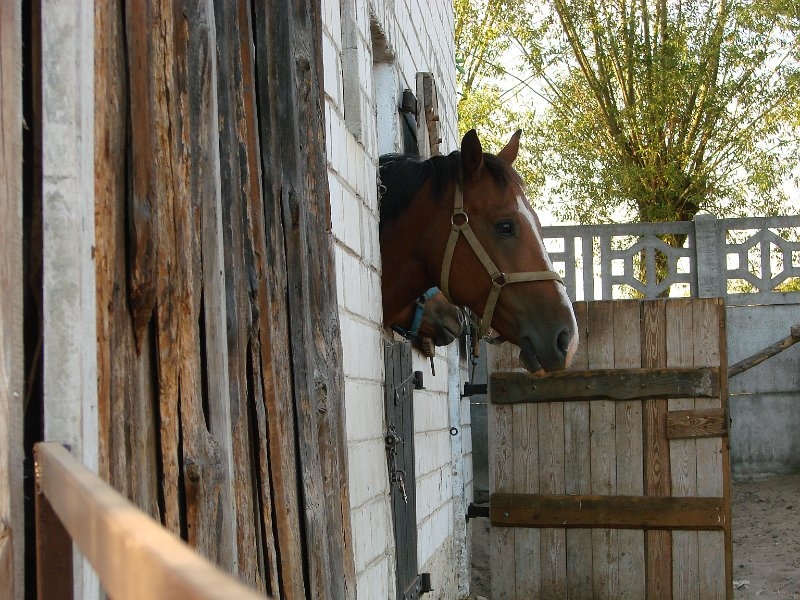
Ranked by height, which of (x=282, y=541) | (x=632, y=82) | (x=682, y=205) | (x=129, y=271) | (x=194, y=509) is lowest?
(x=282, y=541)

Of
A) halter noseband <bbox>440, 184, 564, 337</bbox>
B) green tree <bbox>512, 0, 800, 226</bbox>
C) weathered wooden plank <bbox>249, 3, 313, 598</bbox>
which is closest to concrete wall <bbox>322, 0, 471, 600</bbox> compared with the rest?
halter noseband <bbox>440, 184, 564, 337</bbox>

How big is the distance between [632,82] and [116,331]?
14.4 m

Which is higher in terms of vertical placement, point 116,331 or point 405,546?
point 116,331

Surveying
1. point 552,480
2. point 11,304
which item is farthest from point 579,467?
point 11,304

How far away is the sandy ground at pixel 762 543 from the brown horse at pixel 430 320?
2637 mm

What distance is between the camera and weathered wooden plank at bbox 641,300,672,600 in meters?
5.97

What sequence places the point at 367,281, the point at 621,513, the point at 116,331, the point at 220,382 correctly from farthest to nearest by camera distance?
1. the point at 621,513
2. the point at 367,281
3. the point at 220,382
4. the point at 116,331

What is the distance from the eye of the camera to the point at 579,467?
6070mm

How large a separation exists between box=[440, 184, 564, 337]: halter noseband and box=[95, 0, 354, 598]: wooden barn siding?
5.46 feet

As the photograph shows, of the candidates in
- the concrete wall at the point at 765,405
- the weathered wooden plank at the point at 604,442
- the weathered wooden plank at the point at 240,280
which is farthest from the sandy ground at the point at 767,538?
the weathered wooden plank at the point at 240,280

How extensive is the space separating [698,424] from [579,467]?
2.29 feet

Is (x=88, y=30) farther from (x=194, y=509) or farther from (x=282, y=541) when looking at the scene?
(x=282, y=541)

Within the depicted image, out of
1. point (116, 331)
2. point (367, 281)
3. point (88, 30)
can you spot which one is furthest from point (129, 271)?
point (367, 281)

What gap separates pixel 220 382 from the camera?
186 centimetres
